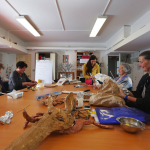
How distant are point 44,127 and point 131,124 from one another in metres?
0.56

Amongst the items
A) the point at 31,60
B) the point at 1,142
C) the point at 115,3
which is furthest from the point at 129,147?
the point at 31,60

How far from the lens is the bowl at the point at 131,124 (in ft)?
1.85

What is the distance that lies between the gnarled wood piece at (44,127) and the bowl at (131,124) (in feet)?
1.07

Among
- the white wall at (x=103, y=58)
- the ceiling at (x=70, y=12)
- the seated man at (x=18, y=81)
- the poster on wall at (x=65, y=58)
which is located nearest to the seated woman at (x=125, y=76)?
the ceiling at (x=70, y=12)

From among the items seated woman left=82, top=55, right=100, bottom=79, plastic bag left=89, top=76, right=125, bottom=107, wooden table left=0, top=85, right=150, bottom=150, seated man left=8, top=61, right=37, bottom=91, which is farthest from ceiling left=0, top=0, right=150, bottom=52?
wooden table left=0, top=85, right=150, bottom=150

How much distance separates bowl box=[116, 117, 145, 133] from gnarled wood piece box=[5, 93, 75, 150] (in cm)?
33

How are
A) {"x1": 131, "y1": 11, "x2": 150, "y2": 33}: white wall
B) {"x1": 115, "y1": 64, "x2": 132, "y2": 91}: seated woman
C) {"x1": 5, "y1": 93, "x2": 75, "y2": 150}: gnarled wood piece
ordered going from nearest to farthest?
1. {"x1": 5, "y1": 93, "x2": 75, "y2": 150}: gnarled wood piece
2. {"x1": 115, "y1": 64, "x2": 132, "y2": 91}: seated woman
3. {"x1": 131, "y1": 11, "x2": 150, "y2": 33}: white wall

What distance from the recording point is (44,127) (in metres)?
0.50

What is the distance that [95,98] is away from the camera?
3.30 ft

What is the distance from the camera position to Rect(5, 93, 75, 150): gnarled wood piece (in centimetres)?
39

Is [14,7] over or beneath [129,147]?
over

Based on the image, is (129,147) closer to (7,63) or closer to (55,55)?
(55,55)

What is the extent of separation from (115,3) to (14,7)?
2.73m

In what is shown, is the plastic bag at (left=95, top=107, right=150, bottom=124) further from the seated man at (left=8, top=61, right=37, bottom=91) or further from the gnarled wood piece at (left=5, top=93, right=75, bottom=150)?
the seated man at (left=8, top=61, right=37, bottom=91)
